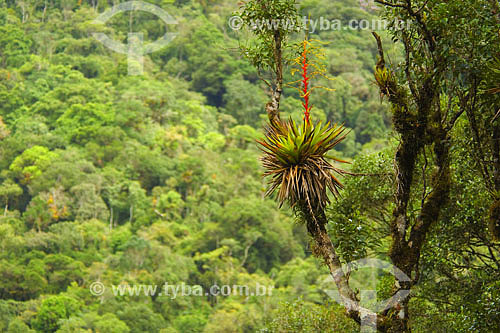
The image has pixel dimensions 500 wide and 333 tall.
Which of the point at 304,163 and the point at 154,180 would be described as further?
the point at 154,180

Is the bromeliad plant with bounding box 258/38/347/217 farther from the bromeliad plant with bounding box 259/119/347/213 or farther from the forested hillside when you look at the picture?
the forested hillside

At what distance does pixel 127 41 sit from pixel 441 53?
146ft

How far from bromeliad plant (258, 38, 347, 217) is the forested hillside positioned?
3.43m

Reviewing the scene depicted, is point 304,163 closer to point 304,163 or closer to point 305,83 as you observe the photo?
point 304,163

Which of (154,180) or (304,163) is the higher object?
(154,180)

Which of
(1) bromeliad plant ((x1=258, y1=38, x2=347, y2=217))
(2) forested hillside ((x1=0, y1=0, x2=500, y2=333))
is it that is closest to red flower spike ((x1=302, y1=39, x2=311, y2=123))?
(1) bromeliad plant ((x1=258, y1=38, x2=347, y2=217))

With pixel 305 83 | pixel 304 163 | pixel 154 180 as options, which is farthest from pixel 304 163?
pixel 154 180

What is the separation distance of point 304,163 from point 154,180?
30487mm

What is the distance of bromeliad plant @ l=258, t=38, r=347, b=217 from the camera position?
4383mm

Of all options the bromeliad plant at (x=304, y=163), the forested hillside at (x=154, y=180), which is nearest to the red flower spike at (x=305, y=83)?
the bromeliad plant at (x=304, y=163)

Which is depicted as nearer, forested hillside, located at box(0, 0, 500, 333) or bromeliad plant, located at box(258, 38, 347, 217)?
bromeliad plant, located at box(258, 38, 347, 217)

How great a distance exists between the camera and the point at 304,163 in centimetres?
446

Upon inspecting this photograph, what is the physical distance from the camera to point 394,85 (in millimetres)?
4281

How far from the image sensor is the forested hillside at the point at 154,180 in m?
23.4
